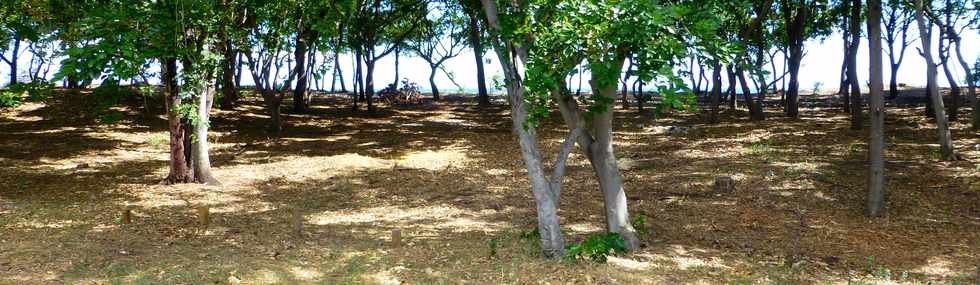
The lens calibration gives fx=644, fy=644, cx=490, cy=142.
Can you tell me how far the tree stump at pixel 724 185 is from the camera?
1164 centimetres

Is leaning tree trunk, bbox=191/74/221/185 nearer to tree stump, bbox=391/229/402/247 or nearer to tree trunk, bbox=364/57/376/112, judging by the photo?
tree stump, bbox=391/229/402/247

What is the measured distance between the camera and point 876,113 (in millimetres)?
9758

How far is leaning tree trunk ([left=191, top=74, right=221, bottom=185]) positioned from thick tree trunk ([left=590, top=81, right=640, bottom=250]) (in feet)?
25.3

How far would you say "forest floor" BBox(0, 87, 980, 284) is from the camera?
7625 mm

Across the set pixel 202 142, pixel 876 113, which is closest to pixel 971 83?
pixel 876 113

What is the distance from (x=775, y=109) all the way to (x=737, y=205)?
58.3 ft

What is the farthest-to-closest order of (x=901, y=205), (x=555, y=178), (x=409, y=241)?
(x=901, y=205) < (x=409, y=241) < (x=555, y=178)

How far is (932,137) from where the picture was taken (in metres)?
16.3

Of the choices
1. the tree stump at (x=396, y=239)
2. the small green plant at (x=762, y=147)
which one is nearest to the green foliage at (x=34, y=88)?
the tree stump at (x=396, y=239)

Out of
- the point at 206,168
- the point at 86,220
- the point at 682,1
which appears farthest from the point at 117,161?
the point at 682,1

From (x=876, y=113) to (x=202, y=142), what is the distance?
1189cm

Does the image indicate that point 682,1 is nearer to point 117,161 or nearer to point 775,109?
point 117,161

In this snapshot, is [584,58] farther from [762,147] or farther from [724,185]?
[762,147]

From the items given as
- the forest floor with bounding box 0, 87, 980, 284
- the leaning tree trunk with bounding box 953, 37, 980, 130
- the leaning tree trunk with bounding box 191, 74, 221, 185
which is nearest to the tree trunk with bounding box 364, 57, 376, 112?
the forest floor with bounding box 0, 87, 980, 284
